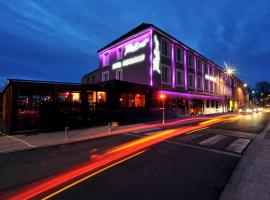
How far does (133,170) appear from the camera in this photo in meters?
5.82

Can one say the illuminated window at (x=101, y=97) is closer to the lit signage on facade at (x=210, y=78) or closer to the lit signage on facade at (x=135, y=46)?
the lit signage on facade at (x=135, y=46)

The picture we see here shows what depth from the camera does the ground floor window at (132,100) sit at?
64.1 ft

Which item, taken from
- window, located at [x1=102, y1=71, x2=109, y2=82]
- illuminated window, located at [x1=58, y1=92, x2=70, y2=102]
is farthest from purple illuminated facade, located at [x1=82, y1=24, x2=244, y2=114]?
illuminated window, located at [x1=58, y1=92, x2=70, y2=102]

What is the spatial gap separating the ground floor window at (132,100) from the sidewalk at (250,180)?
546 inches

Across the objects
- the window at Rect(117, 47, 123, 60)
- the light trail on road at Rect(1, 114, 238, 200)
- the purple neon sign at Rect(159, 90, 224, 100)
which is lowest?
the light trail on road at Rect(1, 114, 238, 200)

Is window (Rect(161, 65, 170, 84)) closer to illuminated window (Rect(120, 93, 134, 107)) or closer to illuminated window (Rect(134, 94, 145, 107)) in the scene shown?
illuminated window (Rect(134, 94, 145, 107))

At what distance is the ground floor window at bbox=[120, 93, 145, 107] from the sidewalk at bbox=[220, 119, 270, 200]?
45.5 ft

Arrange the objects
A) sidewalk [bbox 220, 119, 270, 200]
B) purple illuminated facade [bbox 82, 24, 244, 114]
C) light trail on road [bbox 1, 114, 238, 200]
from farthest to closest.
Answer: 1. purple illuminated facade [bbox 82, 24, 244, 114]
2. light trail on road [bbox 1, 114, 238, 200]
3. sidewalk [bbox 220, 119, 270, 200]

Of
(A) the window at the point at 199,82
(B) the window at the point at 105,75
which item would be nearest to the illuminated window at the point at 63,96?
(B) the window at the point at 105,75

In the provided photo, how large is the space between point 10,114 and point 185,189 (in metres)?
13.4

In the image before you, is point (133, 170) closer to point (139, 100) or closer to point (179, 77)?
point (139, 100)

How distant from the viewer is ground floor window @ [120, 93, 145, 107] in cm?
1953

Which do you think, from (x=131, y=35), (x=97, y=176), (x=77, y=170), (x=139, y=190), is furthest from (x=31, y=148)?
(x=131, y=35)

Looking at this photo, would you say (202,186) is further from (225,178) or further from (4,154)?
(4,154)
